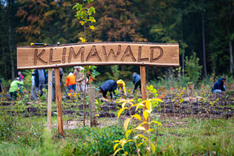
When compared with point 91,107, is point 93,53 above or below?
above

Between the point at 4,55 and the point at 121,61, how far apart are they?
25.1 metres

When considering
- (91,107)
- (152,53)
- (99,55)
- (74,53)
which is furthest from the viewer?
(91,107)

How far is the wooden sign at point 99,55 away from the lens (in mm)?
3400

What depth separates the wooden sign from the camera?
340cm

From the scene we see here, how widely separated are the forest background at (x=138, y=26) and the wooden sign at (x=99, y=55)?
56.4 feet

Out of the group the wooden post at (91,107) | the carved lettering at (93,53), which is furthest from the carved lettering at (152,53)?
the wooden post at (91,107)

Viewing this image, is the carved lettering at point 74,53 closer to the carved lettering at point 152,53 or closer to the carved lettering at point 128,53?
the carved lettering at point 128,53

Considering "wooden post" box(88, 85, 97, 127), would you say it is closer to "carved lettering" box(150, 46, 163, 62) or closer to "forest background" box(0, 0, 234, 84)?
"carved lettering" box(150, 46, 163, 62)

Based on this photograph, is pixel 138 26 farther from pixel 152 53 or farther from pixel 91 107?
pixel 152 53

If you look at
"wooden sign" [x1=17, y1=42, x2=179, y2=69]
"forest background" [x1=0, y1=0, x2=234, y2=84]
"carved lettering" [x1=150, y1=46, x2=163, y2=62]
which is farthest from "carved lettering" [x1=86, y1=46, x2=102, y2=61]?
"forest background" [x1=0, y1=0, x2=234, y2=84]

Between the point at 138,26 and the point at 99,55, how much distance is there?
20316 millimetres

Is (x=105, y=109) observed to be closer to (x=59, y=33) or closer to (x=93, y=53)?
(x=93, y=53)

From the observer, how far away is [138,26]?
2314cm

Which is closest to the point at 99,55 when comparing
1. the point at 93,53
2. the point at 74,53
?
the point at 93,53
